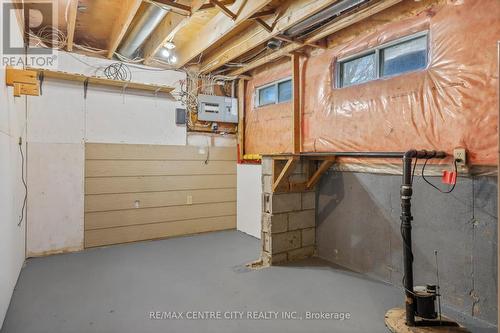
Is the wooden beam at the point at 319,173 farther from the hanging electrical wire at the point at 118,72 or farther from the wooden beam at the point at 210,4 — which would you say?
the hanging electrical wire at the point at 118,72

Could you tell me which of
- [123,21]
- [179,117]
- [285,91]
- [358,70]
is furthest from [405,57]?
[179,117]

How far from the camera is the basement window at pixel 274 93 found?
3.90 meters

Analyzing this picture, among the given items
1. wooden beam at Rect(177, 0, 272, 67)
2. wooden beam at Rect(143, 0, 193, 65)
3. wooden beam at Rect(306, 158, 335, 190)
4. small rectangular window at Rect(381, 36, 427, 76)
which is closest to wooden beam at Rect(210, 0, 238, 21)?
wooden beam at Rect(177, 0, 272, 67)

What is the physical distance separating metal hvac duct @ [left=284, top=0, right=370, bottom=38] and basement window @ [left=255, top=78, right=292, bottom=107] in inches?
32.3

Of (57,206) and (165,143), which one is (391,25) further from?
(57,206)

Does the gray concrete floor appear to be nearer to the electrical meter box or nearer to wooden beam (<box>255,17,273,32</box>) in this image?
the electrical meter box

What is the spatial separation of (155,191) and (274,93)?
2.12 metres

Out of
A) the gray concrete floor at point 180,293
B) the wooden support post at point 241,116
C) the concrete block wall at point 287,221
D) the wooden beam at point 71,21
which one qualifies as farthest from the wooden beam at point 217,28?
the gray concrete floor at point 180,293

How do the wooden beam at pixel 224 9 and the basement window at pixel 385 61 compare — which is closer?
the basement window at pixel 385 61

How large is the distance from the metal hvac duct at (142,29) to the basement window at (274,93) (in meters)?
1.70

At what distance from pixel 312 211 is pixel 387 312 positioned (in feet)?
4.64

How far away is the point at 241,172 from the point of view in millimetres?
4703

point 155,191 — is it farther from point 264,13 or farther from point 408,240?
point 408,240

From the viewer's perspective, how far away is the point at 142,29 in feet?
10.1
